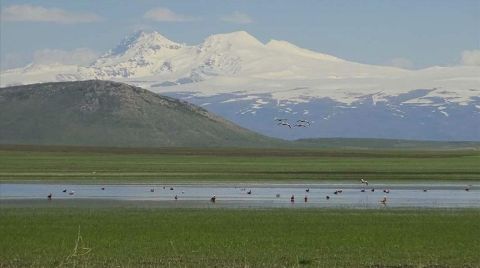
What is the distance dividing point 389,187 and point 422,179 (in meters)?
11.8

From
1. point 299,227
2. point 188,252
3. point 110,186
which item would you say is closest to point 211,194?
point 110,186

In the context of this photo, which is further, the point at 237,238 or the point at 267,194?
the point at 267,194

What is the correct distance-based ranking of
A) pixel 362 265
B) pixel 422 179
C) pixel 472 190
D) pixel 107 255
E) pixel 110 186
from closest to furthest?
1. pixel 362 265
2. pixel 107 255
3. pixel 472 190
4. pixel 110 186
5. pixel 422 179

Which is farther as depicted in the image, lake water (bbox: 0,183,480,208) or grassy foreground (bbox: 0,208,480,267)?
lake water (bbox: 0,183,480,208)

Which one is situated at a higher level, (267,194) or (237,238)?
(267,194)

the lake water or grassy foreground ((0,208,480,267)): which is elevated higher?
the lake water

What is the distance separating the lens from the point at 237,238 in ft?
122

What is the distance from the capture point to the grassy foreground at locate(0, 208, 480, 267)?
31.2 m

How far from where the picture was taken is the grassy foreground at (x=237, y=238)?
31.2 metres

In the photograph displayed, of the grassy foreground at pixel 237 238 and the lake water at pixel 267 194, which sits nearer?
the grassy foreground at pixel 237 238

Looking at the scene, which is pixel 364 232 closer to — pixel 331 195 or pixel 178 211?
pixel 178 211

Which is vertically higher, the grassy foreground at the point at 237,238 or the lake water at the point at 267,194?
the lake water at the point at 267,194

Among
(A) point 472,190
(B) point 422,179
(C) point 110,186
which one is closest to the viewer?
(A) point 472,190

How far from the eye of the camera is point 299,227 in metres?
41.2
